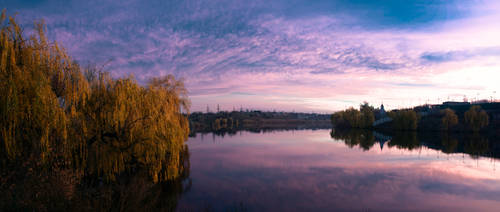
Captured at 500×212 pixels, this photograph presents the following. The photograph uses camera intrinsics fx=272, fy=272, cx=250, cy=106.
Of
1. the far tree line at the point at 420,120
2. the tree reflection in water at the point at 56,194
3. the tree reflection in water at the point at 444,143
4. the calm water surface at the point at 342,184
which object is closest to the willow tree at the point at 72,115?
the tree reflection in water at the point at 56,194

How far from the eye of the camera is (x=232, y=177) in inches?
828

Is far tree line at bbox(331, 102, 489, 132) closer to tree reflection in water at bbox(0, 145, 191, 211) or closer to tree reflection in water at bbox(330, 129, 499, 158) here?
tree reflection in water at bbox(330, 129, 499, 158)

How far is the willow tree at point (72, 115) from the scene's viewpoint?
8641 mm

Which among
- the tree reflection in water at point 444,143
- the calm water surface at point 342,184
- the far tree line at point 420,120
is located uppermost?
the far tree line at point 420,120

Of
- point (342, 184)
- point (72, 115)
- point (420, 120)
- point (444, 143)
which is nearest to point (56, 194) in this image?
point (72, 115)

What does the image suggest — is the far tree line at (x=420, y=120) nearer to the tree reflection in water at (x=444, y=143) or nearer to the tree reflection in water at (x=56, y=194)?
the tree reflection in water at (x=444, y=143)

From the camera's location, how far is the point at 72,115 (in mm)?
10531

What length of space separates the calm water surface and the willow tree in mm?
4105

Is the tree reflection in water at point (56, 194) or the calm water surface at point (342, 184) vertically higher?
the tree reflection in water at point (56, 194)

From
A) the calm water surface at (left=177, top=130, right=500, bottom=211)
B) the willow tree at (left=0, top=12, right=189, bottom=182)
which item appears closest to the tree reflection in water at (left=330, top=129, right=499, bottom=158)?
the calm water surface at (left=177, top=130, right=500, bottom=211)

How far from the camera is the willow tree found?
8641mm

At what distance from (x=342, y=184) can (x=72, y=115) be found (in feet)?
54.4

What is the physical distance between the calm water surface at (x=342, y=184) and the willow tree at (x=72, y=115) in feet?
13.5

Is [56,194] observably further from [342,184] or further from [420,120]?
[420,120]
